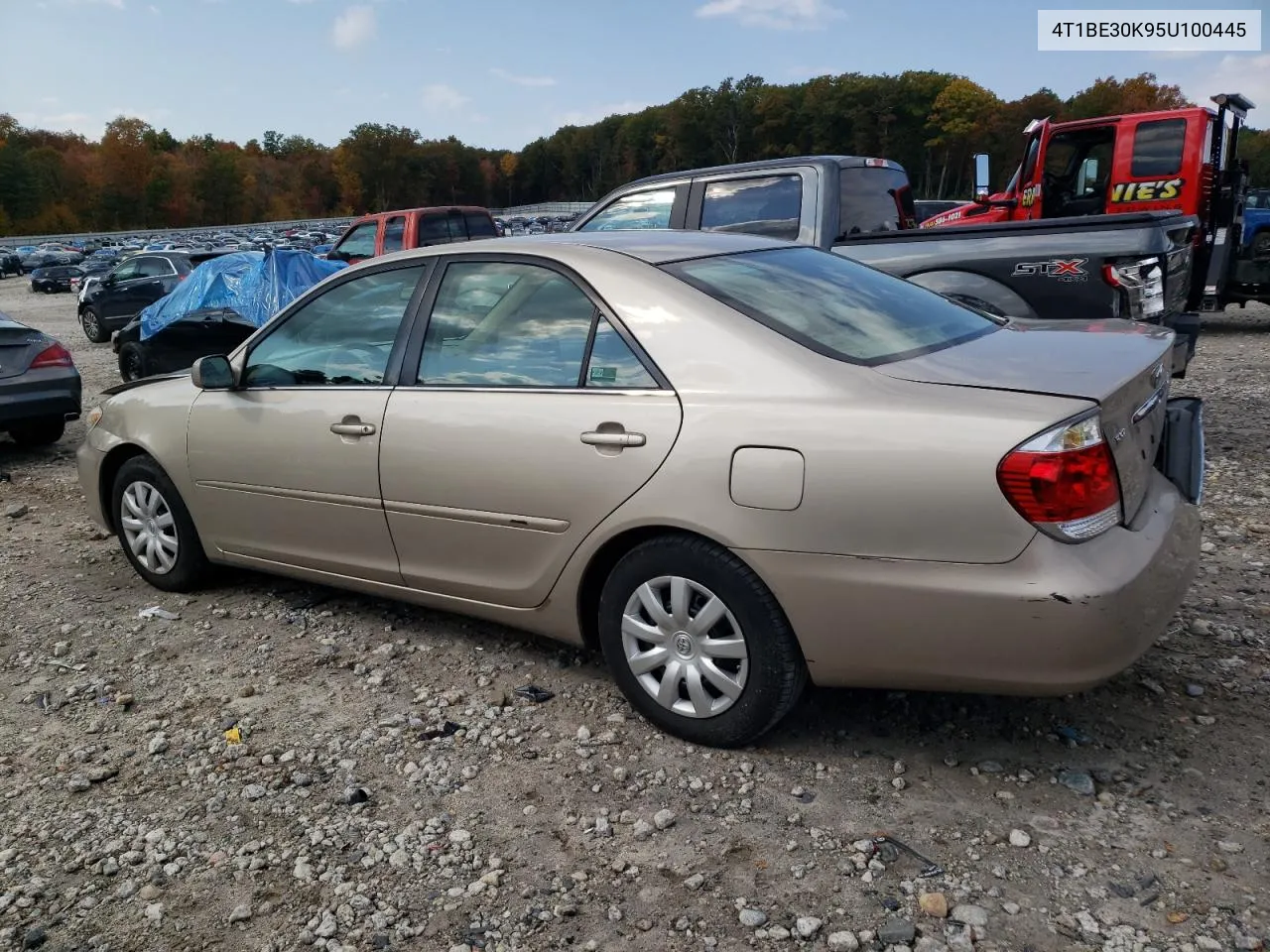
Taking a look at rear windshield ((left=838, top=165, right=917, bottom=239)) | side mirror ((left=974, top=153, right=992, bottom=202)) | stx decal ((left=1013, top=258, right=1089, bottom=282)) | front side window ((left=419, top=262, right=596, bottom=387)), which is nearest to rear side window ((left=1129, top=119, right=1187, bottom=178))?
side mirror ((left=974, top=153, right=992, bottom=202))

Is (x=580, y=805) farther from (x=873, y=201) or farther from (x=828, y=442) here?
(x=873, y=201)

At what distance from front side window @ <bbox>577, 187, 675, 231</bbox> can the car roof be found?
143 inches

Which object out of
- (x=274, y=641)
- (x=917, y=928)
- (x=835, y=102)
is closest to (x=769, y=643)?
(x=917, y=928)

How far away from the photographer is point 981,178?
37.3 ft

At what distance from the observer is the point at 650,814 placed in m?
2.84

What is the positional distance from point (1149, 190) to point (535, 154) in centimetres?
14998

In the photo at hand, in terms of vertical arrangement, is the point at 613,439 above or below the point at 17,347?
above

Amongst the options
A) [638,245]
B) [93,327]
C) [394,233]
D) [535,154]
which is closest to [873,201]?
[638,245]

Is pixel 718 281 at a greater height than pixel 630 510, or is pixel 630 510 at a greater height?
pixel 718 281

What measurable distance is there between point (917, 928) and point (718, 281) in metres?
1.94

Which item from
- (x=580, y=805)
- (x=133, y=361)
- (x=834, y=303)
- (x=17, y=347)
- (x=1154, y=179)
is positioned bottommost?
(x=580, y=805)

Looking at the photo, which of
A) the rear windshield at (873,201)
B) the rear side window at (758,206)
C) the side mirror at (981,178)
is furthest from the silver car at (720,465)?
the side mirror at (981,178)

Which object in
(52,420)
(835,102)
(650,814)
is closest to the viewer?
(650,814)

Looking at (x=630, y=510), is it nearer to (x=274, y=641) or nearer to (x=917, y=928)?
(x=917, y=928)
